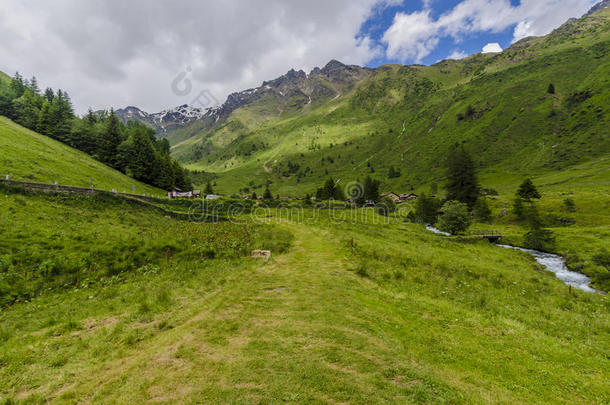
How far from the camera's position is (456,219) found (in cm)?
5109

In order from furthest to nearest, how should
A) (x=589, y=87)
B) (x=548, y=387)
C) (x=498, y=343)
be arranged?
(x=589, y=87), (x=498, y=343), (x=548, y=387)

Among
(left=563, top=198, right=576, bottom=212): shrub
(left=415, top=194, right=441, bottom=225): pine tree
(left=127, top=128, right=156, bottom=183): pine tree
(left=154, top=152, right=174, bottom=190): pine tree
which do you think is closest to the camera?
(left=563, top=198, right=576, bottom=212): shrub

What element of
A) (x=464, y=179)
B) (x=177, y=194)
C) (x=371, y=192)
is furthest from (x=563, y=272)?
(x=177, y=194)

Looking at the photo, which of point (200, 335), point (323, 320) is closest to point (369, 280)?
point (323, 320)

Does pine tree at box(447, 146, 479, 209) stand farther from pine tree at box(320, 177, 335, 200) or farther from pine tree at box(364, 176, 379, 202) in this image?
pine tree at box(320, 177, 335, 200)

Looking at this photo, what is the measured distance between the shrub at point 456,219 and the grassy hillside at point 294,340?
3573 centimetres

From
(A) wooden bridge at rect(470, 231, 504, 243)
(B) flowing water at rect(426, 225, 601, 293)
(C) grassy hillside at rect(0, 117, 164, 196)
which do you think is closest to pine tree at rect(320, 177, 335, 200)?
(A) wooden bridge at rect(470, 231, 504, 243)

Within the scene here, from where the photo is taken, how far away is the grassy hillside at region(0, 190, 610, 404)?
605 cm

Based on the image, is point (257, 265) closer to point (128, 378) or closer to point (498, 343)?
point (128, 378)

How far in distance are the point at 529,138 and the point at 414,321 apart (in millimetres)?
202624

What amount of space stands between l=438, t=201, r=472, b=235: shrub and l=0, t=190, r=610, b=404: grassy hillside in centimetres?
3573

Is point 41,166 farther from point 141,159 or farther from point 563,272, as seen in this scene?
point 563,272

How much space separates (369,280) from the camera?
1620 centimetres

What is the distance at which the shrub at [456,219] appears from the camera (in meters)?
50.4
